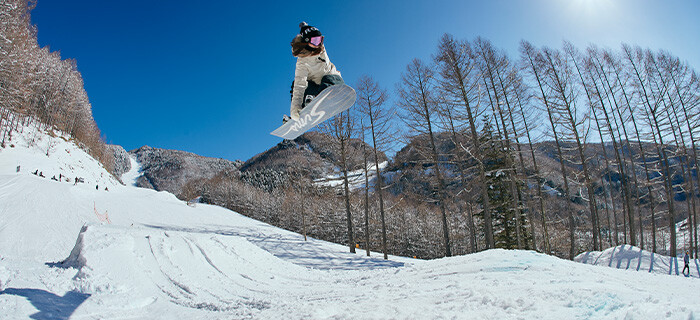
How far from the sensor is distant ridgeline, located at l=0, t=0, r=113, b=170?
51.0 ft

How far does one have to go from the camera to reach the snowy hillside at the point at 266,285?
108 inches

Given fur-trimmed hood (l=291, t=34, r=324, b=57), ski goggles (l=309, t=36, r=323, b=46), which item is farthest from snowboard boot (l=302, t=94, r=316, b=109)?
ski goggles (l=309, t=36, r=323, b=46)

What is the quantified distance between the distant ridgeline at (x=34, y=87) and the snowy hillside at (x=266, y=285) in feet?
36.1

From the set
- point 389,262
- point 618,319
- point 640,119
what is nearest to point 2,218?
point 389,262

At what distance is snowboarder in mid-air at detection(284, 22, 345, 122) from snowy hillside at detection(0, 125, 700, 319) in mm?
3222

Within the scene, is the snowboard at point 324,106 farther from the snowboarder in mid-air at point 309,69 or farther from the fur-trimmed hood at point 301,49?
the fur-trimmed hood at point 301,49

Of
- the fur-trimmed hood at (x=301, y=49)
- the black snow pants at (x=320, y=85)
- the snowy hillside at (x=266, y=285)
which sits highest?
the fur-trimmed hood at (x=301, y=49)

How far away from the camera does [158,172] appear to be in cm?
13012

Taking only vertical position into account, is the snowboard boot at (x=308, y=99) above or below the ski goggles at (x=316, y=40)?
below

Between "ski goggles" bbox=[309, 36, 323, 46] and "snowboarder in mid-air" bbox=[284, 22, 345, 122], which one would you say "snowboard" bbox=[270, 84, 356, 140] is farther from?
"ski goggles" bbox=[309, 36, 323, 46]

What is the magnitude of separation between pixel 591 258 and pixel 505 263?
1008 cm

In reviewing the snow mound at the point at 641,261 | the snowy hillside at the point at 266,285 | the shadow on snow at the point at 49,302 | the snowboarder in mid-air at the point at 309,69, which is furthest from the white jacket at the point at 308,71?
the snow mound at the point at 641,261

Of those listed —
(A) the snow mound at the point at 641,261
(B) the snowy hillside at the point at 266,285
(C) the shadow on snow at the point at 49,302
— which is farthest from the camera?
(A) the snow mound at the point at 641,261

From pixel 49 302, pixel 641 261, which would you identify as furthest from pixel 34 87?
pixel 641 261
